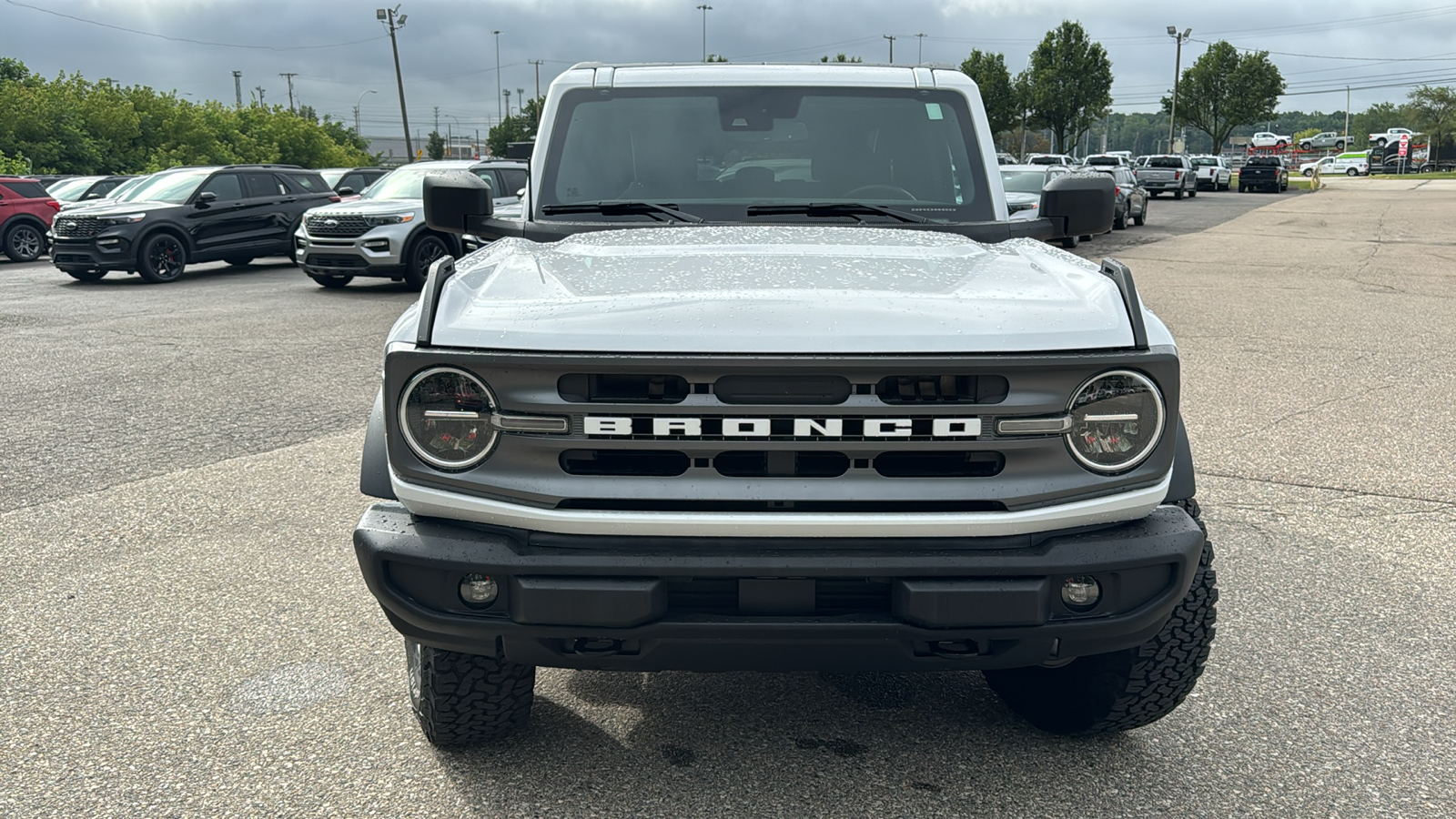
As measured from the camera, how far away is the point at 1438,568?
4512 mm

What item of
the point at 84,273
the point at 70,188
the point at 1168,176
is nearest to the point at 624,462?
the point at 84,273

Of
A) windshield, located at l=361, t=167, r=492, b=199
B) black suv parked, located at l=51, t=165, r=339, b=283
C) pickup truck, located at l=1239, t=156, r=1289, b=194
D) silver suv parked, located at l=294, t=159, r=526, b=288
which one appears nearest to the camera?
silver suv parked, located at l=294, t=159, r=526, b=288

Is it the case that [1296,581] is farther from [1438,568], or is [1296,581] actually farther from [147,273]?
[147,273]

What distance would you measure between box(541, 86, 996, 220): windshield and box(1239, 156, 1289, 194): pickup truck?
51.9 m

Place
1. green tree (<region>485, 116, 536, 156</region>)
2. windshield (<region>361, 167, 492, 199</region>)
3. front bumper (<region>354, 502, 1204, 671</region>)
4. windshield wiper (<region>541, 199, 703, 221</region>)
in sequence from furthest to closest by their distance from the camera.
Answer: green tree (<region>485, 116, 536, 156</region>) → windshield (<region>361, 167, 492, 199</region>) → windshield wiper (<region>541, 199, 703, 221</region>) → front bumper (<region>354, 502, 1204, 671</region>)

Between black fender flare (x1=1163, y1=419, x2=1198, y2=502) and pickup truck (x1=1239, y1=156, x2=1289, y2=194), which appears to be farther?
pickup truck (x1=1239, y1=156, x2=1289, y2=194)

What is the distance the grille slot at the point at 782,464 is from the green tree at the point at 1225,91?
79.3 m

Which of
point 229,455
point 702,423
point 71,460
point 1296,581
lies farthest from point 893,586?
point 71,460

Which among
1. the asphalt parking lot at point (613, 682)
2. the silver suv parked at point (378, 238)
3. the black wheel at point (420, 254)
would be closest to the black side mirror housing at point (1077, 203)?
the asphalt parking lot at point (613, 682)

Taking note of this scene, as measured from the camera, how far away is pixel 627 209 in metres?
3.73

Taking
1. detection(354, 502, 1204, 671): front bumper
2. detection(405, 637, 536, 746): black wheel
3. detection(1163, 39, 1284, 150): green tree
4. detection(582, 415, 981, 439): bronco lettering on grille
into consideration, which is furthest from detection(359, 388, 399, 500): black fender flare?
detection(1163, 39, 1284, 150): green tree

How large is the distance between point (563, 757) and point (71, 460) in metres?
4.55

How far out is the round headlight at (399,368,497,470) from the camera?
247 cm

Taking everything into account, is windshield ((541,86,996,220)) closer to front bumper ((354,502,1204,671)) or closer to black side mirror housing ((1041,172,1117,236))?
black side mirror housing ((1041,172,1117,236))
